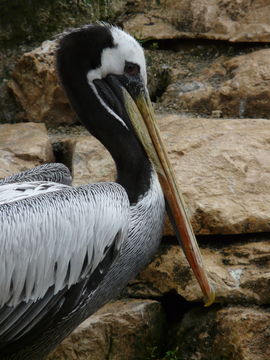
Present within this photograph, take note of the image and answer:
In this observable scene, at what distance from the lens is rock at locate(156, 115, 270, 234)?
439 cm

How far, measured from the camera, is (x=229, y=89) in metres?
5.27

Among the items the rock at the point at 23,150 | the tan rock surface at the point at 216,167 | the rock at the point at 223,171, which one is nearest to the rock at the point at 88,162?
the tan rock surface at the point at 216,167

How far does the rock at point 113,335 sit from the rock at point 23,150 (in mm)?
1021

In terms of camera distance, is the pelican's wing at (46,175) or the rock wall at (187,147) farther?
the rock wall at (187,147)

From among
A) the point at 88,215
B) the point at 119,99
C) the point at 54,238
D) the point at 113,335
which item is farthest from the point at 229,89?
the point at 54,238

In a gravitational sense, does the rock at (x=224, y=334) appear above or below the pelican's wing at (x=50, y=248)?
below

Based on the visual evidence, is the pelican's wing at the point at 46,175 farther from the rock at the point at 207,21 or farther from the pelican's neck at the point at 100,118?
the rock at the point at 207,21

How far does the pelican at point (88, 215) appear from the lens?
345 cm

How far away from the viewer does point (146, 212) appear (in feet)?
12.3

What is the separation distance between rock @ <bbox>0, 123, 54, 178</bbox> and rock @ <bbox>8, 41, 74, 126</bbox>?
0.26 metres

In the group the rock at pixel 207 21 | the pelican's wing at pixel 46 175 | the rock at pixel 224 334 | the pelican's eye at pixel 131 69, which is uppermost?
the pelican's eye at pixel 131 69

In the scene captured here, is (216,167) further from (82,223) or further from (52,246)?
(52,246)

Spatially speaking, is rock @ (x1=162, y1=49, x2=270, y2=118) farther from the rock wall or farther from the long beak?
the long beak

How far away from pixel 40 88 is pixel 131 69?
1.52m
